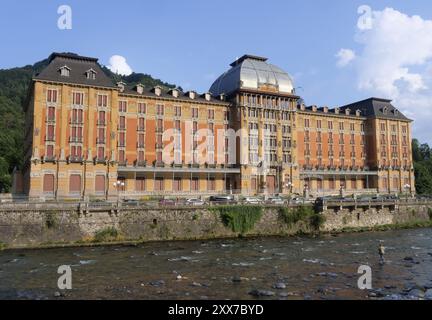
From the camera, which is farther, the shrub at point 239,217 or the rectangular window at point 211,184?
the rectangular window at point 211,184

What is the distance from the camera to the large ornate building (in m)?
58.0

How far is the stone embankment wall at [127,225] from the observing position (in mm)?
38594

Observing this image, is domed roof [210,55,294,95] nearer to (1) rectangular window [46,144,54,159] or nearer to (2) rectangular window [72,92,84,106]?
(2) rectangular window [72,92,84,106]

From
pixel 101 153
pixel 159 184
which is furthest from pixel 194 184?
pixel 101 153

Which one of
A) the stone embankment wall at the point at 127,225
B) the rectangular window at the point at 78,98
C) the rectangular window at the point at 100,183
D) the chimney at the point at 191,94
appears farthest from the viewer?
the chimney at the point at 191,94

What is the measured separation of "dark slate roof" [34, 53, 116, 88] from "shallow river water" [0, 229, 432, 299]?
30.5 meters

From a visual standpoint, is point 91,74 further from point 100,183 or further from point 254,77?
point 254,77

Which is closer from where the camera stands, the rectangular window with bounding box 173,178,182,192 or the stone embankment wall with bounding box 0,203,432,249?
the stone embankment wall with bounding box 0,203,432,249

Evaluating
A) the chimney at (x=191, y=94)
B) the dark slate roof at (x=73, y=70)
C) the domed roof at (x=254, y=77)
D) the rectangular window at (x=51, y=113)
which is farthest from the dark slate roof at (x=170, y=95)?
the rectangular window at (x=51, y=113)

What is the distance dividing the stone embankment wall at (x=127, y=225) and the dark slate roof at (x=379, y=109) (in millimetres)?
42172

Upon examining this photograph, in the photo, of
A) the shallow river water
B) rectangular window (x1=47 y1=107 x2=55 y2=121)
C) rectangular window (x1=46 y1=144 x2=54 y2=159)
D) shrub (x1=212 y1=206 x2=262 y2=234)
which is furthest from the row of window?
the shallow river water

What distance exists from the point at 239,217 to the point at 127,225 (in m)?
13.5

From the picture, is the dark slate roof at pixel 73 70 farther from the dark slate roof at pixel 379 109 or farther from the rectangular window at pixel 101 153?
the dark slate roof at pixel 379 109

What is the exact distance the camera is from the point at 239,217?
47812 mm
